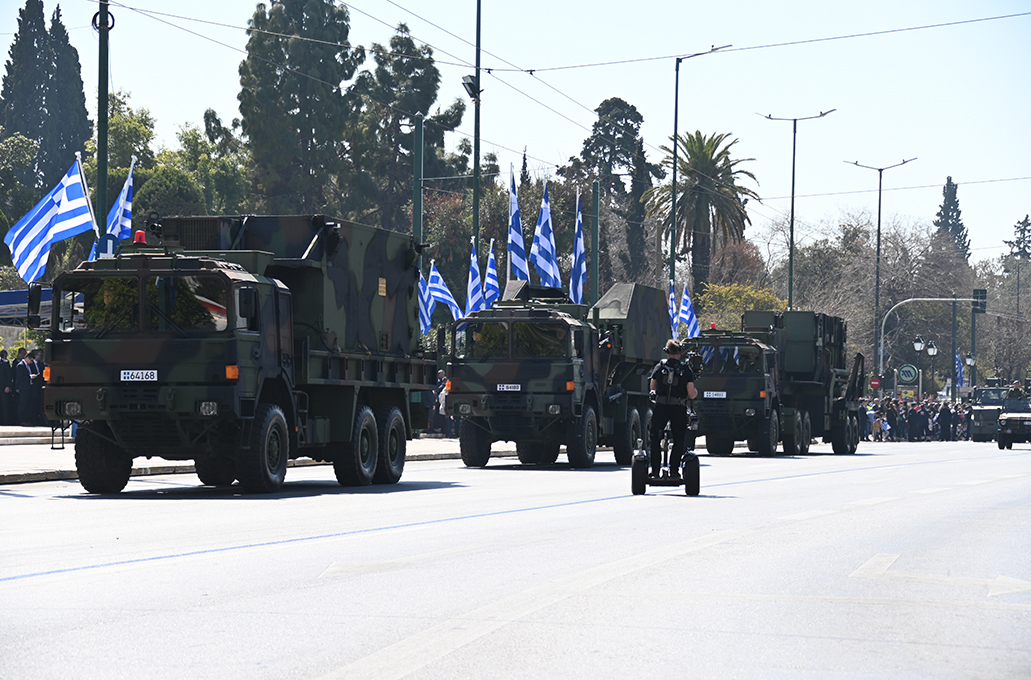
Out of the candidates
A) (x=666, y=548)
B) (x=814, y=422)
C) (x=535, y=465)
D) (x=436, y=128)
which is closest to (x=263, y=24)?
(x=436, y=128)

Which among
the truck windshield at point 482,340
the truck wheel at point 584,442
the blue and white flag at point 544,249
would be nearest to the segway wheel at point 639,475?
the truck wheel at point 584,442

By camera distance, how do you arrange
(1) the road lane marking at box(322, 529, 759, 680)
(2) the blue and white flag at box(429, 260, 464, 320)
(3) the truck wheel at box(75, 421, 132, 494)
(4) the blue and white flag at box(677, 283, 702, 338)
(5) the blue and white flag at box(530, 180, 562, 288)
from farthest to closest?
(4) the blue and white flag at box(677, 283, 702, 338) → (5) the blue and white flag at box(530, 180, 562, 288) → (2) the blue and white flag at box(429, 260, 464, 320) → (3) the truck wheel at box(75, 421, 132, 494) → (1) the road lane marking at box(322, 529, 759, 680)

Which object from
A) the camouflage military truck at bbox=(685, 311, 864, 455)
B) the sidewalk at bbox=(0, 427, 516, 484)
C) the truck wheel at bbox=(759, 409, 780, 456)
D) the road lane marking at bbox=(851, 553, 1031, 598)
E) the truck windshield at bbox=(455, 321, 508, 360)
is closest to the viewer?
the road lane marking at bbox=(851, 553, 1031, 598)

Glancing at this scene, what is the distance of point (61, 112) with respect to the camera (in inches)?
4808

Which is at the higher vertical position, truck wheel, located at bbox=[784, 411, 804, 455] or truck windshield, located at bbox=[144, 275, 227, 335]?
truck windshield, located at bbox=[144, 275, 227, 335]

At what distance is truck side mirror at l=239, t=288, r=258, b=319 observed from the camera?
1720cm

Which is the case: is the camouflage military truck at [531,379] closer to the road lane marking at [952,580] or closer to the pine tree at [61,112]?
the road lane marking at [952,580]

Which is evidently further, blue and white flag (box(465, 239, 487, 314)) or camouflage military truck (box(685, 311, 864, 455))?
blue and white flag (box(465, 239, 487, 314))

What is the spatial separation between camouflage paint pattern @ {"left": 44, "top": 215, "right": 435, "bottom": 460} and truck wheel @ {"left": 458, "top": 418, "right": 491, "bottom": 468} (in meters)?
5.12

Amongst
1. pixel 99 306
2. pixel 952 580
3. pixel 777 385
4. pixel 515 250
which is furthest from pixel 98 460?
pixel 515 250

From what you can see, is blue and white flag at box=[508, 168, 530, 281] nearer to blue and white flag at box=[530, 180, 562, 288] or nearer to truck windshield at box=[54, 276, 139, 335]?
blue and white flag at box=[530, 180, 562, 288]

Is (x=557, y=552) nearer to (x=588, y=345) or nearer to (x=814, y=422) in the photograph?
(x=588, y=345)

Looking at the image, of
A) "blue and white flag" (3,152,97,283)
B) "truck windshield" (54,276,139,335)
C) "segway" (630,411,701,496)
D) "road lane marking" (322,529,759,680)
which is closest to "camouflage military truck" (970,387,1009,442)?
"blue and white flag" (3,152,97,283)

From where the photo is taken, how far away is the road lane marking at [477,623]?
6.77m
